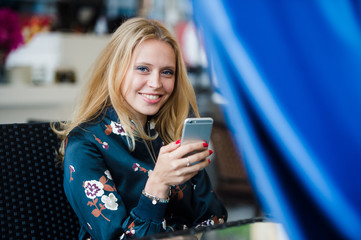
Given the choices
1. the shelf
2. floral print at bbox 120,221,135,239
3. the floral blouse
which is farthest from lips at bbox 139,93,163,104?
the shelf

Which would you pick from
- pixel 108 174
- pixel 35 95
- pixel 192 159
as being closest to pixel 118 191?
pixel 108 174

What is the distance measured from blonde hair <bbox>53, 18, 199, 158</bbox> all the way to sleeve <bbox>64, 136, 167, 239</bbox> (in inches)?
5.0

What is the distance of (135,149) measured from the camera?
3.78 feet

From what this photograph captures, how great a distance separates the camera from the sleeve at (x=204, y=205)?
121 centimetres

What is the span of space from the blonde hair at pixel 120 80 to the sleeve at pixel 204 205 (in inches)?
6.7

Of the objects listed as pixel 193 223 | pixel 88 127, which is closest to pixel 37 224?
pixel 88 127

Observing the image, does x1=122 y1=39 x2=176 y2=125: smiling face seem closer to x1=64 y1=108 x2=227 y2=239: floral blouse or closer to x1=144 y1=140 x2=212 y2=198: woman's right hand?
x1=64 y1=108 x2=227 y2=239: floral blouse

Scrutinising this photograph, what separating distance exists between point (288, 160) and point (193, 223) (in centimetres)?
88

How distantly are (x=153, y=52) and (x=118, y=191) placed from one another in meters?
0.37

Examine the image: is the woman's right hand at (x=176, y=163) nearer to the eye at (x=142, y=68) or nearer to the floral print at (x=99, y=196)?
the floral print at (x=99, y=196)

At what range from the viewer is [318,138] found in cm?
36

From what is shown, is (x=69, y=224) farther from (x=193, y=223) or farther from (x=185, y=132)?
(x=185, y=132)

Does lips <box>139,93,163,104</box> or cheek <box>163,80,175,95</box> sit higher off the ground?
cheek <box>163,80,175,95</box>

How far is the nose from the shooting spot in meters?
1.10
